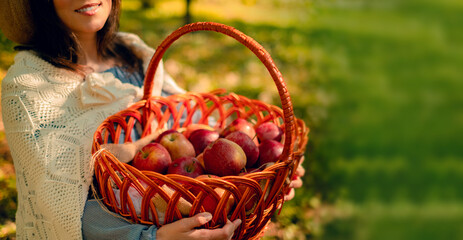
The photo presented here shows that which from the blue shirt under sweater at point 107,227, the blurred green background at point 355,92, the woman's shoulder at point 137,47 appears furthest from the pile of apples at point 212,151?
the blurred green background at point 355,92

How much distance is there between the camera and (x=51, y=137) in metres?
1.54

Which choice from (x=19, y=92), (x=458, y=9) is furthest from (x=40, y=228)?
(x=458, y=9)

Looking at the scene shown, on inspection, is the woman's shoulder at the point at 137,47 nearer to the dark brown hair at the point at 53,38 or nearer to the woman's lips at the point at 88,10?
the dark brown hair at the point at 53,38

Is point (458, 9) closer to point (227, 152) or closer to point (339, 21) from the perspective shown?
point (339, 21)

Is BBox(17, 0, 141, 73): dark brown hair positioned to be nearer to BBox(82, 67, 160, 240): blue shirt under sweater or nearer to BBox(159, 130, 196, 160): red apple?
BBox(159, 130, 196, 160): red apple

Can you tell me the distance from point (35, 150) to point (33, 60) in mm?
393

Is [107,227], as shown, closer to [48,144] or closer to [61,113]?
[48,144]

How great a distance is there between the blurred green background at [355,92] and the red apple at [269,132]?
70cm

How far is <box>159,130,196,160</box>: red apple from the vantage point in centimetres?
168

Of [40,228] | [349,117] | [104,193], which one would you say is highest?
[104,193]

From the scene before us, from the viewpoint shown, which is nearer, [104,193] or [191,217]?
[191,217]

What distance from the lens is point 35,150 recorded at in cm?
151

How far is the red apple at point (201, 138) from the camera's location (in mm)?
1772

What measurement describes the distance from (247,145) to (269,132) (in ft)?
0.73
